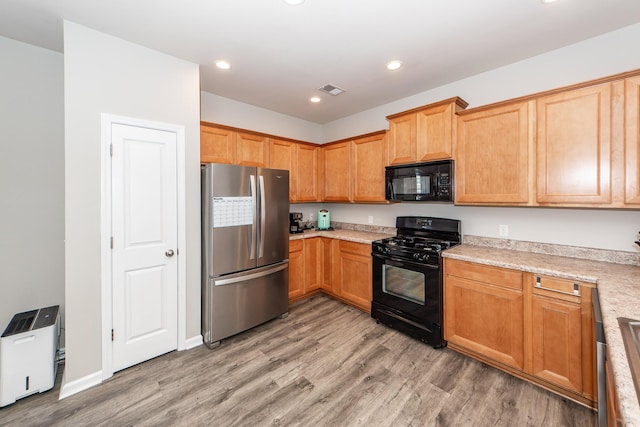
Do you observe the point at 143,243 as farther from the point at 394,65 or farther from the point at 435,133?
the point at 435,133

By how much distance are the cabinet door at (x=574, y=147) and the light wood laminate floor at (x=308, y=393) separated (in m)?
1.53

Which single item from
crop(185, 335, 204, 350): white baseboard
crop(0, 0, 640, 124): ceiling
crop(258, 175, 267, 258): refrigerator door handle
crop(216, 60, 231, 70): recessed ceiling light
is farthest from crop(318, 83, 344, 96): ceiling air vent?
crop(185, 335, 204, 350): white baseboard

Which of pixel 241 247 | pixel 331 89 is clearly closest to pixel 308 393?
pixel 241 247

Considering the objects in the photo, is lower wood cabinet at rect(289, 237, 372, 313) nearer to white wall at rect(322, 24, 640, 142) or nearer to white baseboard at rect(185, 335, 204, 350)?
white baseboard at rect(185, 335, 204, 350)

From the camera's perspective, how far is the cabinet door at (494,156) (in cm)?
228

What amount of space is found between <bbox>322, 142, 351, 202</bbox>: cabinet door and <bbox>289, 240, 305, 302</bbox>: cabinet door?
0.94 metres

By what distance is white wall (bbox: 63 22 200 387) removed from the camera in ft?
6.50

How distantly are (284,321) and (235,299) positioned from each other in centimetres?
75

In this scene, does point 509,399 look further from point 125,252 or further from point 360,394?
point 125,252

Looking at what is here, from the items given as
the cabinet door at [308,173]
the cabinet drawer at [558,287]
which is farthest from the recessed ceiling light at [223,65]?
the cabinet drawer at [558,287]

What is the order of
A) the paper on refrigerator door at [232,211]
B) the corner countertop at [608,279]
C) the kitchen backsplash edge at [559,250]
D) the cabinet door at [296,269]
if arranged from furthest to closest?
the cabinet door at [296,269]
the paper on refrigerator door at [232,211]
the kitchen backsplash edge at [559,250]
the corner countertop at [608,279]

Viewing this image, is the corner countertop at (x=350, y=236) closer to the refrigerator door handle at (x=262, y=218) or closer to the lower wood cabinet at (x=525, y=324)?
the refrigerator door handle at (x=262, y=218)

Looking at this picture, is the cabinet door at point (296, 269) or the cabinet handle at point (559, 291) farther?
the cabinet door at point (296, 269)

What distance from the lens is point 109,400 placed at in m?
1.92
